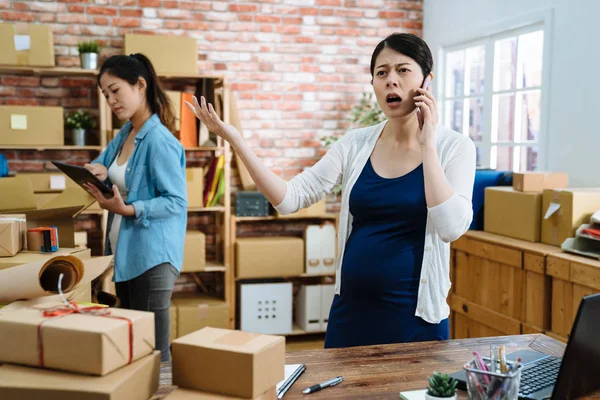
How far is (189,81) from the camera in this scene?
15.1 feet

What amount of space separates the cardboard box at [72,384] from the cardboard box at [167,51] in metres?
3.36

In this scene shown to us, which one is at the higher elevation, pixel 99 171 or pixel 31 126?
pixel 31 126

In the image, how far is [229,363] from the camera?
1108 mm

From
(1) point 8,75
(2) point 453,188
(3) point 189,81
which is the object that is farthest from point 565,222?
(1) point 8,75

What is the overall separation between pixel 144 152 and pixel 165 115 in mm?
238

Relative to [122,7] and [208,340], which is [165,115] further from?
[122,7]

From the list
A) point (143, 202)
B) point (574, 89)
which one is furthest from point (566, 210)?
point (143, 202)

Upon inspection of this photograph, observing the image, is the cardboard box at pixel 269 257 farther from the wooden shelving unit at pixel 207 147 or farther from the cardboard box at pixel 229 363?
the cardboard box at pixel 229 363

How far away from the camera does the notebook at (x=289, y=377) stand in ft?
4.62

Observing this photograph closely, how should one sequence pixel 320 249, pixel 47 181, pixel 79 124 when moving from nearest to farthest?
1. pixel 47 181
2. pixel 79 124
3. pixel 320 249

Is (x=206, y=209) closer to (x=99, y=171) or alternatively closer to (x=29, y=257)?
(x=99, y=171)

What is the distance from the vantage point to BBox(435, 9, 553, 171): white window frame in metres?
3.66

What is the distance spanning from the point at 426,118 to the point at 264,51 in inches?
123

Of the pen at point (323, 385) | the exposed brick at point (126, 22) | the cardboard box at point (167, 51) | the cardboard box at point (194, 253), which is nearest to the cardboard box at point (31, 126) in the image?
the cardboard box at point (167, 51)
